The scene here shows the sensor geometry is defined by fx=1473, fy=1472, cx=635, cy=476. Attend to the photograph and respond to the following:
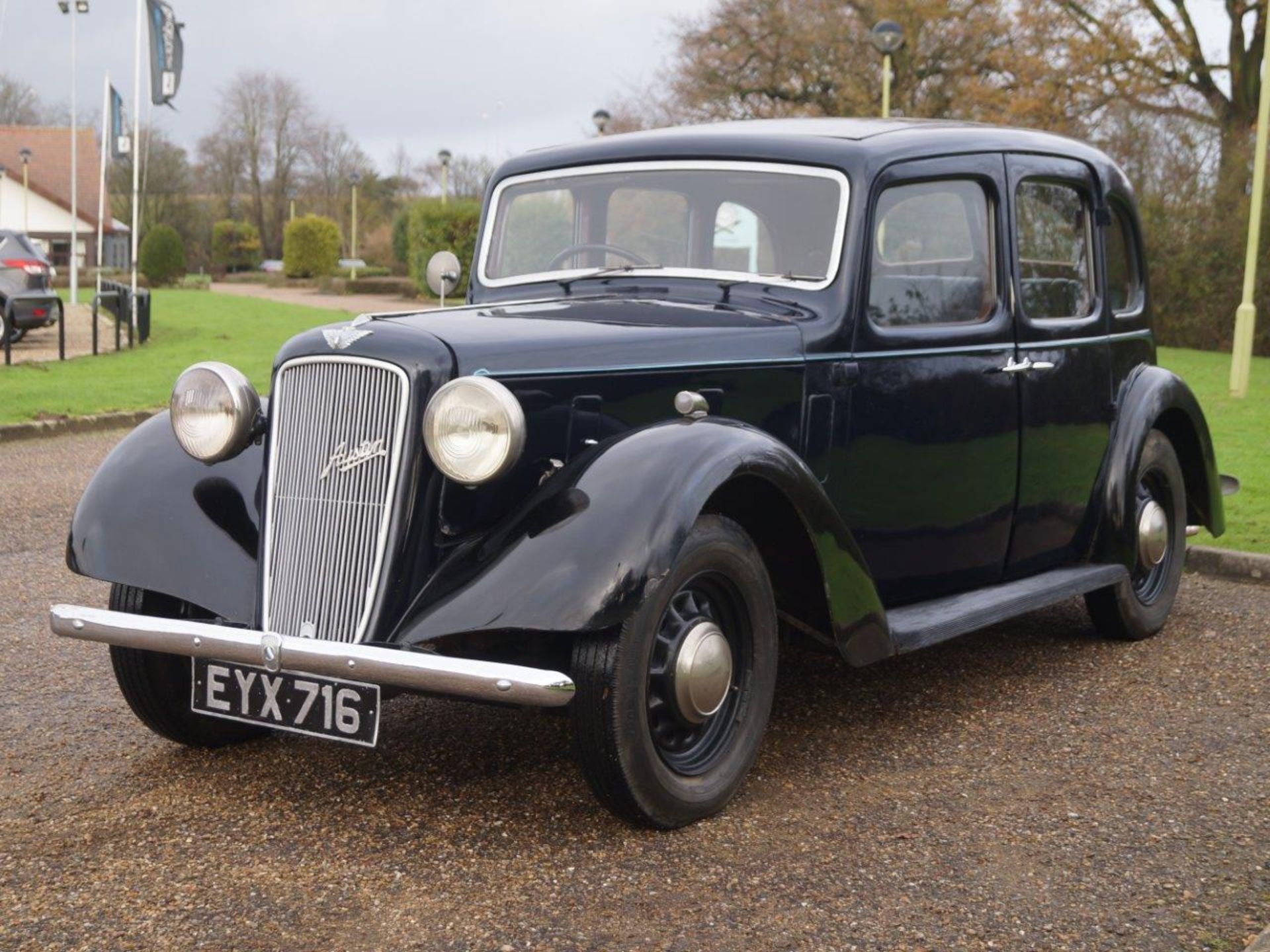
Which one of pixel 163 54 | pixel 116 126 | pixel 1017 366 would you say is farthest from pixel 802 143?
pixel 116 126

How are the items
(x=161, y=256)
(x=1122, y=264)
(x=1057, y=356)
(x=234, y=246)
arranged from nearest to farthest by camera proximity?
(x=1057, y=356) < (x=1122, y=264) < (x=161, y=256) < (x=234, y=246)

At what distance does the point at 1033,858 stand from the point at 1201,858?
1.42 feet

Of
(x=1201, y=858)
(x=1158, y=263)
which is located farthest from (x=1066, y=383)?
(x=1158, y=263)

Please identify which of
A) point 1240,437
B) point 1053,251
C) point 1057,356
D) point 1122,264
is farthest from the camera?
point 1240,437

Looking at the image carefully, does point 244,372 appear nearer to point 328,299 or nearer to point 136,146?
point 136,146

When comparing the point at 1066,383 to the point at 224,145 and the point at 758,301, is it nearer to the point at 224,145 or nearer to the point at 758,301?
the point at 758,301

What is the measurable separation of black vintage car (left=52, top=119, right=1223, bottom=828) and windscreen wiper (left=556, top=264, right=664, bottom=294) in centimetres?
2

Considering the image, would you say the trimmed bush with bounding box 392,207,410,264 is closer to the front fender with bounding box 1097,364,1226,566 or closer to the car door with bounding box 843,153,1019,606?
the front fender with bounding box 1097,364,1226,566

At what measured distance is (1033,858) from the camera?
145 inches

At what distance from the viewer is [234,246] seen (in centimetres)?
7094

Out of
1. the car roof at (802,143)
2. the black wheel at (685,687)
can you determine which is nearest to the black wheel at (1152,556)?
the car roof at (802,143)

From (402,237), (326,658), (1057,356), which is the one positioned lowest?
(326,658)

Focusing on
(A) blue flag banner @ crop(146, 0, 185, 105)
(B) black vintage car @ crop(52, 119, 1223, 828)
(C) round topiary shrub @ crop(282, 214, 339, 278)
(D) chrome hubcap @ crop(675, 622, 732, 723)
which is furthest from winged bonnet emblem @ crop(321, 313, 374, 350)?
(C) round topiary shrub @ crop(282, 214, 339, 278)

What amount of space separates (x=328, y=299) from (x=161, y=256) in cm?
738
